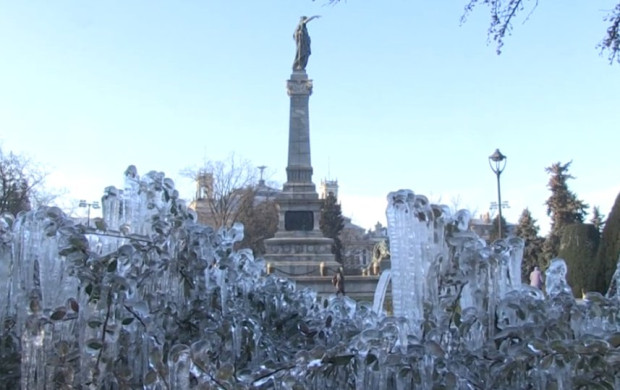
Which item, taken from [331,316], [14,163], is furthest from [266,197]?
[331,316]

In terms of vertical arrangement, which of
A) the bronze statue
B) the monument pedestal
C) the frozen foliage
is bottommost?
the frozen foliage

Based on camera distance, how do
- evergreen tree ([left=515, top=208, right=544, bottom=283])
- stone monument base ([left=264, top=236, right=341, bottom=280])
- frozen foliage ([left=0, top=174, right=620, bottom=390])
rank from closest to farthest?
frozen foliage ([left=0, top=174, right=620, bottom=390]) → stone monument base ([left=264, top=236, right=341, bottom=280]) → evergreen tree ([left=515, top=208, right=544, bottom=283])

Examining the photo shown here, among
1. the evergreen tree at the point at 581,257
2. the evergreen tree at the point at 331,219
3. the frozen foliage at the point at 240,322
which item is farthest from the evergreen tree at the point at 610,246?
the evergreen tree at the point at 331,219

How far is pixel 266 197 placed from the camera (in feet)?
177

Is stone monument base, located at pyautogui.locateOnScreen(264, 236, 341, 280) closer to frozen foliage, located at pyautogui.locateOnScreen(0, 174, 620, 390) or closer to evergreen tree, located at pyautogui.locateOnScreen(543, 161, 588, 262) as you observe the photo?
evergreen tree, located at pyautogui.locateOnScreen(543, 161, 588, 262)

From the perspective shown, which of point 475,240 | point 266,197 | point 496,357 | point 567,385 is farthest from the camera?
point 266,197

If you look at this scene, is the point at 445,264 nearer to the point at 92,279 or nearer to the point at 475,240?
the point at 475,240

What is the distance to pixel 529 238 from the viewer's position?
3806 cm

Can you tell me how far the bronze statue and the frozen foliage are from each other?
27.7m

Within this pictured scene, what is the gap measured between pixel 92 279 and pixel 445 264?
5.35ft

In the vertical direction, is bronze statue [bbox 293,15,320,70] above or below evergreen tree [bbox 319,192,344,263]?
above

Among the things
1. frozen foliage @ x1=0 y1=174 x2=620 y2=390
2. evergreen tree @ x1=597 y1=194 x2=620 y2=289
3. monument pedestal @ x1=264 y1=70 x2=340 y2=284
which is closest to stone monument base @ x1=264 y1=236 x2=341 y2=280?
monument pedestal @ x1=264 y1=70 x2=340 y2=284

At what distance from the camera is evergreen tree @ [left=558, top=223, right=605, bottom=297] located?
1688cm

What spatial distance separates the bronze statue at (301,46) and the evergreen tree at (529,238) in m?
13.6
